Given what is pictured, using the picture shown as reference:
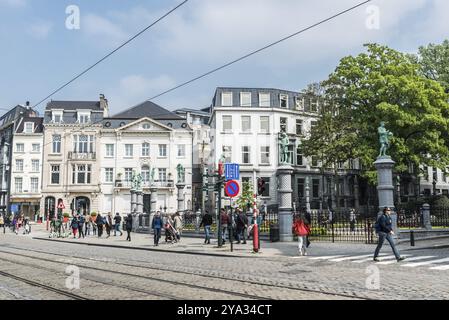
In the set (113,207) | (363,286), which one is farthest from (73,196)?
(363,286)

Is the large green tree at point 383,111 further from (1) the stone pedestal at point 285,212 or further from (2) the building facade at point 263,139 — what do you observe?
(1) the stone pedestal at point 285,212

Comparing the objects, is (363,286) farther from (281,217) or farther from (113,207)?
(113,207)

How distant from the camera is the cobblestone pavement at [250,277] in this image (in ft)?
29.0

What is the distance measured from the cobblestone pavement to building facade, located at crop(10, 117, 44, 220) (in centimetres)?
4325

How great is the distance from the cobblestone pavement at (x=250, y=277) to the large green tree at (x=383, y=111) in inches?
881

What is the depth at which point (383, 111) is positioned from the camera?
37.2 m

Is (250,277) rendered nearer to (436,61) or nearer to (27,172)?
(436,61)

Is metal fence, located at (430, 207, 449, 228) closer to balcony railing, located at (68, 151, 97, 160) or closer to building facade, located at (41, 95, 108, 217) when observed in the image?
building facade, located at (41, 95, 108, 217)

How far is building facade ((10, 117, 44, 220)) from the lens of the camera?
5694 centimetres

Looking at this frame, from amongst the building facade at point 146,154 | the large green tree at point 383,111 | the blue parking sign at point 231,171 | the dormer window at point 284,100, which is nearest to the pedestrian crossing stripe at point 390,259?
the blue parking sign at point 231,171

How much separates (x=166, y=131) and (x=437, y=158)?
30632mm

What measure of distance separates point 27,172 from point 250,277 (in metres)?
52.4

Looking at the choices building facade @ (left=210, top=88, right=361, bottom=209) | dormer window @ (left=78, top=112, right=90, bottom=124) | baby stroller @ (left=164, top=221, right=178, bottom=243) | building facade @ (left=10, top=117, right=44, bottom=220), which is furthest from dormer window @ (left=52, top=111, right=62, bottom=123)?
baby stroller @ (left=164, top=221, right=178, bottom=243)

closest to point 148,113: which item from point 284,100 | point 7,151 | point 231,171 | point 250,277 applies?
point 284,100
